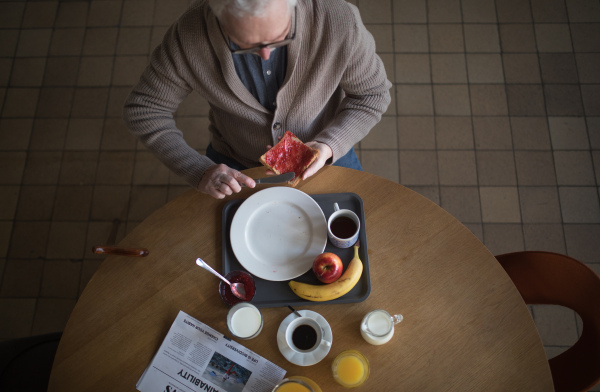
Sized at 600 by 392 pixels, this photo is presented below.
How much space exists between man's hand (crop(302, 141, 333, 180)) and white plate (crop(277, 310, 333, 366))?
0.47 meters

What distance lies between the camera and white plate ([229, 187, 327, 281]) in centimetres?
140

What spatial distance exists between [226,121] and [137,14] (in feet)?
5.90

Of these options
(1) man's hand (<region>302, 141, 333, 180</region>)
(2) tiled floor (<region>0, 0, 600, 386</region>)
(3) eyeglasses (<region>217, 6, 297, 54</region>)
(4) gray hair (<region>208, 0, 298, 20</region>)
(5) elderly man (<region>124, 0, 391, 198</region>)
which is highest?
(4) gray hair (<region>208, 0, 298, 20</region>)

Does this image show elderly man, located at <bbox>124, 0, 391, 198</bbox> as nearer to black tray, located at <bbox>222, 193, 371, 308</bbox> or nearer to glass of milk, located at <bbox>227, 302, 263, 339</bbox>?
black tray, located at <bbox>222, 193, 371, 308</bbox>

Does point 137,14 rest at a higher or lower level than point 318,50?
lower

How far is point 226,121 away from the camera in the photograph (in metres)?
1.70

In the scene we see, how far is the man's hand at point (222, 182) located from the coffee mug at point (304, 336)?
1.57 feet

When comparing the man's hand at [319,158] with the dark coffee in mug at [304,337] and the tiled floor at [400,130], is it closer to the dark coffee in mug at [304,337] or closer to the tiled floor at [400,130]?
the dark coffee in mug at [304,337]

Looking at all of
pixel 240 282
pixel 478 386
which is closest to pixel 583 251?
pixel 478 386

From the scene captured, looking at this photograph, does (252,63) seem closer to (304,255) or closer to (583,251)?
(304,255)

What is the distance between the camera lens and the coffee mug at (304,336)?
4.25 feet

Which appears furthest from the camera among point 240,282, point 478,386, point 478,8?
point 478,8

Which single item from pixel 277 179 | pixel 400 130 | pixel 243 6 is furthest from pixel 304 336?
pixel 400 130

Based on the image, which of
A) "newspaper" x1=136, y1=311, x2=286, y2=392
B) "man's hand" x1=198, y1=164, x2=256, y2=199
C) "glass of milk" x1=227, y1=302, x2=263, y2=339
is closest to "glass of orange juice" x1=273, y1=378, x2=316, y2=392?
"newspaper" x1=136, y1=311, x2=286, y2=392
